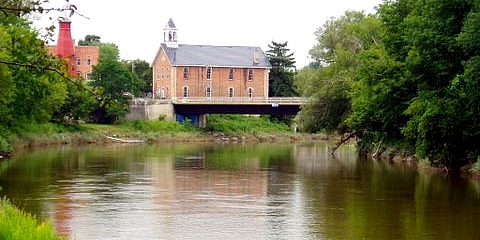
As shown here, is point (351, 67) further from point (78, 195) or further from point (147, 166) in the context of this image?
point (78, 195)

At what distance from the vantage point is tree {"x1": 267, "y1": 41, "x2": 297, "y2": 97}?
347 feet

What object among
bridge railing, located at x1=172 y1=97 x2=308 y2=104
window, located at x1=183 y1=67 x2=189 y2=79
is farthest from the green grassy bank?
window, located at x1=183 y1=67 x2=189 y2=79

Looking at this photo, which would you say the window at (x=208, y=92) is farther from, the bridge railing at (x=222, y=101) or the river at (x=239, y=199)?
the river at (x=239, y=199)

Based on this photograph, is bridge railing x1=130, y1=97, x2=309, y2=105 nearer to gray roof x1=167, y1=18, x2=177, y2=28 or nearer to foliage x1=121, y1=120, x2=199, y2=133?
foliage x1=121, y1=120, x2=199, y2=133

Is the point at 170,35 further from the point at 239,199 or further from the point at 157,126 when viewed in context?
the point at 239,199

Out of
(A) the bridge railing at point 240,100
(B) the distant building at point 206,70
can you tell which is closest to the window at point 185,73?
(B) the distant building at point 206,70

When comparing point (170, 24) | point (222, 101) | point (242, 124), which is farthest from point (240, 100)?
point (170, 24)

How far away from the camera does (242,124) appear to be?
93.3 meters

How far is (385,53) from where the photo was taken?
4834 cm

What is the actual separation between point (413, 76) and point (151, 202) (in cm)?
1818

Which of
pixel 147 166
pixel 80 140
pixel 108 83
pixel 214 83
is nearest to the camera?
pixel 147 166

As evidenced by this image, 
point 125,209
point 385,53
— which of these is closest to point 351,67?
point 385,53

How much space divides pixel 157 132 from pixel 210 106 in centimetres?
734

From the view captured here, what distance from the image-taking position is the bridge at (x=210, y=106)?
286 feet
